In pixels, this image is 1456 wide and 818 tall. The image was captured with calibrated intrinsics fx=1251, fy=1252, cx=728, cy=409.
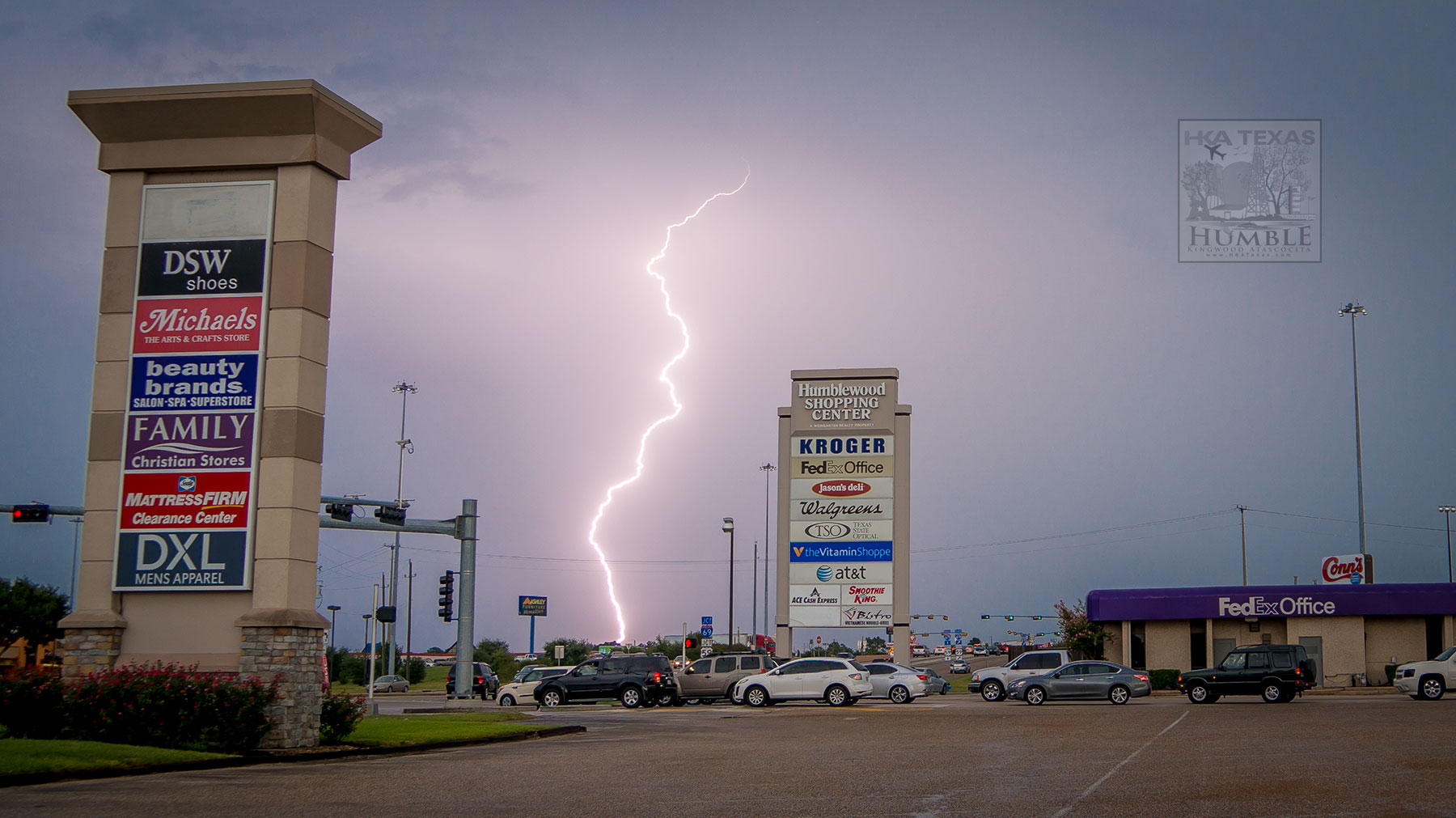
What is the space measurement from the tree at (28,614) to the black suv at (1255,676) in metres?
47.3

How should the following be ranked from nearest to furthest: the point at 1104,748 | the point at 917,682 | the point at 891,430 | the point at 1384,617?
the point at 1104,748 < the point at 917,682 < the point at 891,430 < the point at 1384,617

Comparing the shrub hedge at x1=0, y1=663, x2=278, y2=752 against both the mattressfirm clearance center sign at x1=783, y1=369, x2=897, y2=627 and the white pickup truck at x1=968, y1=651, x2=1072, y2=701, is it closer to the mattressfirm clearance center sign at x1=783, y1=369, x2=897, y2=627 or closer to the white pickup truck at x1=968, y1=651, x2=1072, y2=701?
the white pickup truck at x1=968, y1=651, x2=1072, y2=701

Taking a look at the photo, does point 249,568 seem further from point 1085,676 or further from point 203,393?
point 1085,676

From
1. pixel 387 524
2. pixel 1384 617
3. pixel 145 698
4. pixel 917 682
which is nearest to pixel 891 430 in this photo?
pixel 917 682

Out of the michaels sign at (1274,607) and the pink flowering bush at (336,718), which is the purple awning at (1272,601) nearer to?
the michaels sign at (1274,607)

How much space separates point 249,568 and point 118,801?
8.68 m

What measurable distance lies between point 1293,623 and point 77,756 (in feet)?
169

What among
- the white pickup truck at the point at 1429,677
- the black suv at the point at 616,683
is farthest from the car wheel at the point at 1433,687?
the black suv at the point at 616,683

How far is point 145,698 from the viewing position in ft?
63.2

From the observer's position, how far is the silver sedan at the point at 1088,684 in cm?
3881

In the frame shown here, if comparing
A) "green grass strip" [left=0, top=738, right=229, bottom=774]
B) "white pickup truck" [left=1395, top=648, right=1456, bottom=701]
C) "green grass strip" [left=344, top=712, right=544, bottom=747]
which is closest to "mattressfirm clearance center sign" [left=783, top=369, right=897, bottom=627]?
"white pickup truck" [left=1395, top=648, right=1456, bottom=701]

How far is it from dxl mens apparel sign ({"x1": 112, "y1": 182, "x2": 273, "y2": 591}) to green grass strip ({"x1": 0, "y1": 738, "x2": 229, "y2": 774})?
3.64 meters

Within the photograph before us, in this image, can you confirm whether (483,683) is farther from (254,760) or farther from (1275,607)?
(1275,607)

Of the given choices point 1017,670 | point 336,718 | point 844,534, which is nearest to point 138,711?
point 336,718
